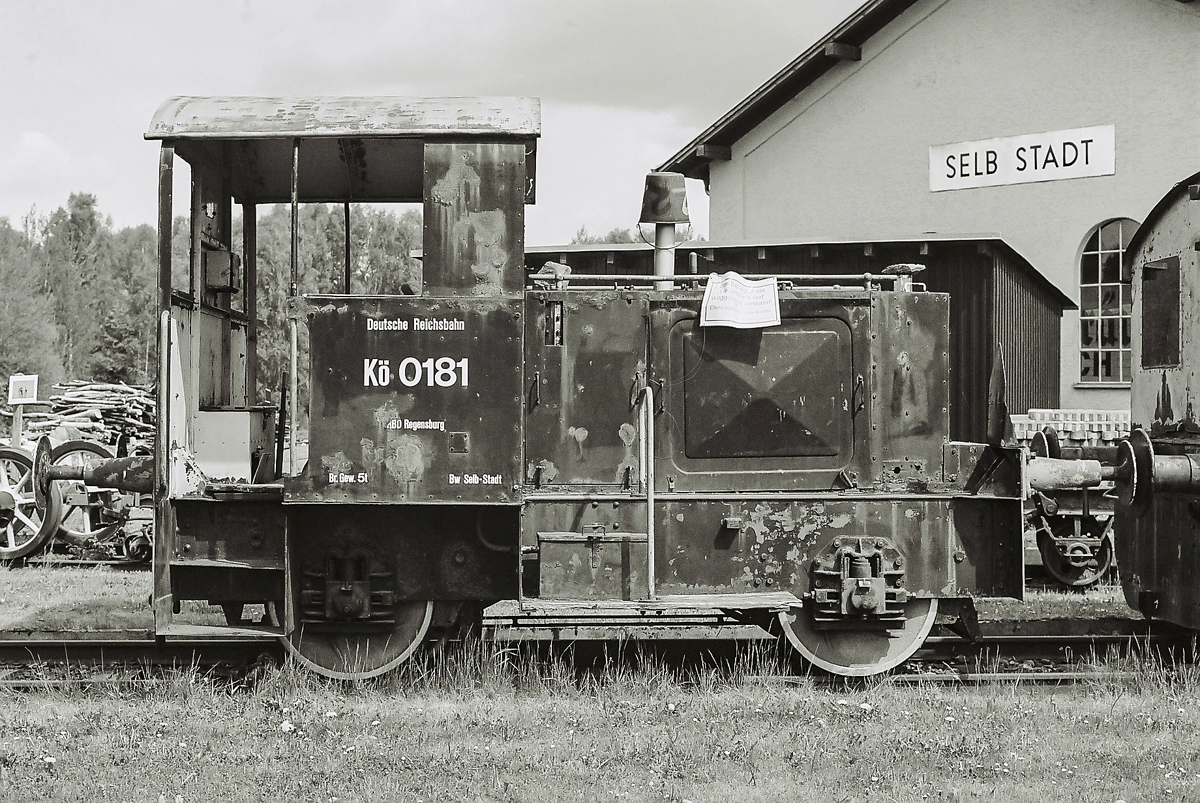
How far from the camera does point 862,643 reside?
686 centimetres

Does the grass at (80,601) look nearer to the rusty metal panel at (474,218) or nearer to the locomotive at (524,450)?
the locomotive at (524,450)

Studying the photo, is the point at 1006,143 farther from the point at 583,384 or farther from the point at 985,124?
the point at 583,384

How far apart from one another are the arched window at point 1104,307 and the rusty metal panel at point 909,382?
10.8 meters

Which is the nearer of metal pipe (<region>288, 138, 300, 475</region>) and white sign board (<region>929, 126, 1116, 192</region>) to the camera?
metal pipe (<region>288, 138, 300, 475</region>)

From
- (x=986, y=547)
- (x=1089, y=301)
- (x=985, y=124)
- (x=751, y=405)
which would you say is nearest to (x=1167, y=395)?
(x=986, y=547)

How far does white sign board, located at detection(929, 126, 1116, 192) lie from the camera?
1639 cm

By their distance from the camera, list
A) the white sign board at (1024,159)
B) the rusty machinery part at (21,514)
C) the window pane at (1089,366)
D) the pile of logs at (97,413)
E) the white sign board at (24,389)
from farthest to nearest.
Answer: the window pane at (1089,366) < the white sign board at (1024,159) < the pile of logs at (97,413) < the white sign board at (24,389) < the rusty machinery part at (21,514)

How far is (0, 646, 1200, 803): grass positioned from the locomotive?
396 millimetres

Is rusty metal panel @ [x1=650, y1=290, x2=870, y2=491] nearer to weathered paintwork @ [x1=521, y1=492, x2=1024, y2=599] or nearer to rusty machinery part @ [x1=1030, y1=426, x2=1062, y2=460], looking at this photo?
weathered paintwork @ [x1=521, y1=492, x2=1024, y2=599]

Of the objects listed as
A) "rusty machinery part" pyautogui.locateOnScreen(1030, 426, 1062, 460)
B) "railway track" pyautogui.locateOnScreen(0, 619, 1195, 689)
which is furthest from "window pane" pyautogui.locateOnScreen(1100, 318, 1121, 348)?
"railway track" pyautogui.locateOnScreen(0, 619, 1195, 689)

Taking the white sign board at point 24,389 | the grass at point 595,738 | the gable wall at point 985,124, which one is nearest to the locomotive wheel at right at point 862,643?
the grass at point 595,738

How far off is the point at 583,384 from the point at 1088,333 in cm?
1234

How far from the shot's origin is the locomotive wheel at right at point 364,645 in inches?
258

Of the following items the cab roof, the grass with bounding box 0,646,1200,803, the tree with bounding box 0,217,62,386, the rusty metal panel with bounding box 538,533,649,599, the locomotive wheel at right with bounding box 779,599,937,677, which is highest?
the tree with bounding box 0,217,62,386
